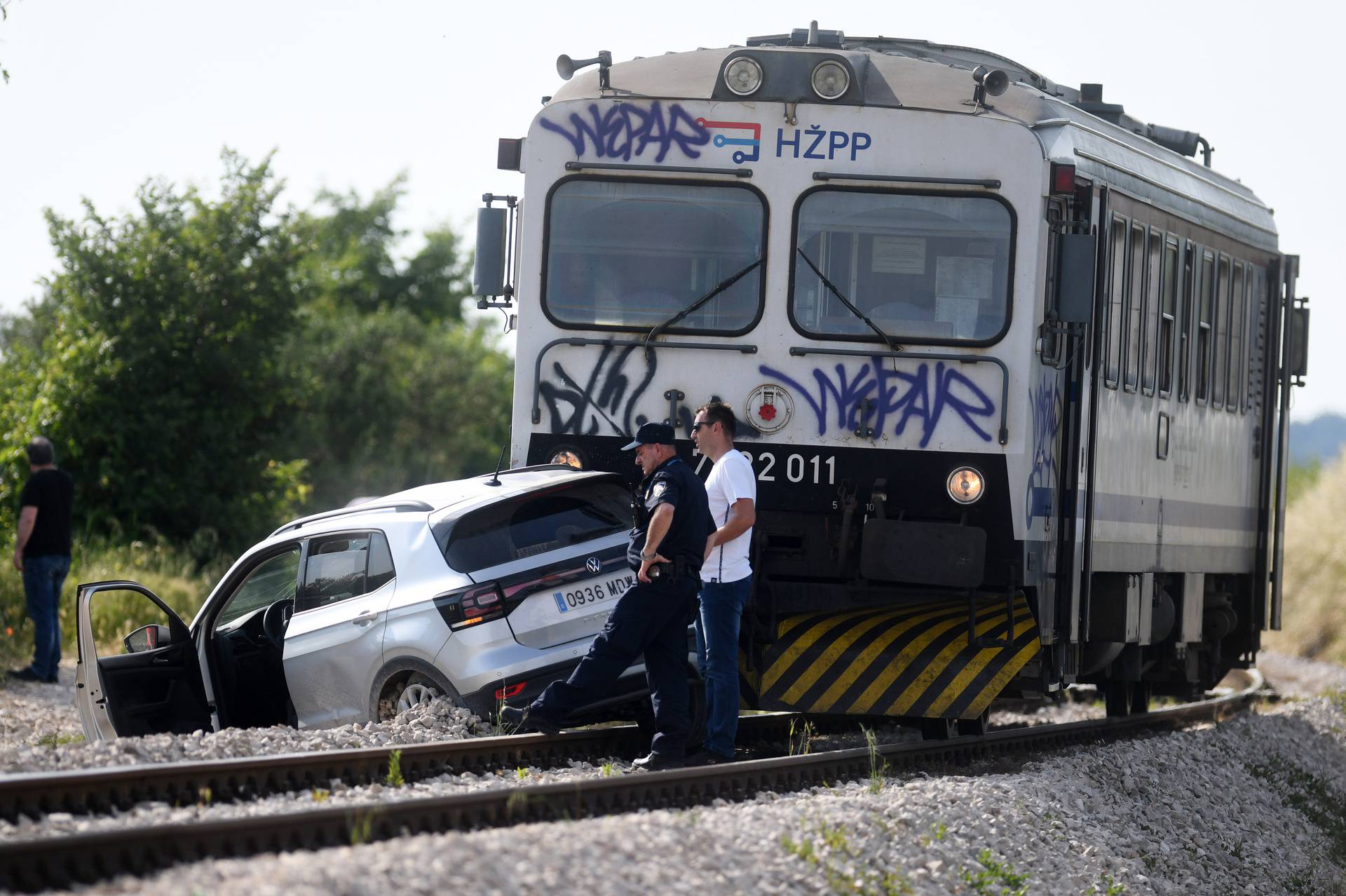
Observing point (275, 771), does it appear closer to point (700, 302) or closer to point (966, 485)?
point (700, 302)

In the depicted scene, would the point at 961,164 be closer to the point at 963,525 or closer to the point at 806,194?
the point at 806,194

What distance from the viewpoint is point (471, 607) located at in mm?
9406

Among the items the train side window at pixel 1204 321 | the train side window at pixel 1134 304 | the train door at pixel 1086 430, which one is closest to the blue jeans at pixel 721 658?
the train door at pixel 1086 430

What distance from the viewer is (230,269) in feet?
81.7

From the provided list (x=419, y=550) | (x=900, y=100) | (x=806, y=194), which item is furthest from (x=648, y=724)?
(x=900, y=100)

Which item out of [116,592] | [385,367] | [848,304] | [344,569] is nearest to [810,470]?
[848,304]

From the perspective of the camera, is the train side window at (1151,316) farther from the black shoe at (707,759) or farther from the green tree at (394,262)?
the green tree at (394,262)

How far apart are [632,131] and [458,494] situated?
232 cm

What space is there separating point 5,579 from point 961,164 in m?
11.6

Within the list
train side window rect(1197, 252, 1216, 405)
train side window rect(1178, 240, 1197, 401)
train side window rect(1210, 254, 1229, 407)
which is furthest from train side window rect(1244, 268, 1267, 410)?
train side window rect(1178, 240, 1197, 401)

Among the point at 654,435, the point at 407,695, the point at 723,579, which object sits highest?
the point at 654,435

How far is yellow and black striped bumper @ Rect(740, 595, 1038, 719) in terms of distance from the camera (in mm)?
10477

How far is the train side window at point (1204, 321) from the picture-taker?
524 inches

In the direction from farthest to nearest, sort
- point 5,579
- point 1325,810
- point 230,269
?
point 230,269 < point 5,579 < point 1325,810
